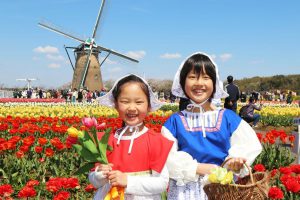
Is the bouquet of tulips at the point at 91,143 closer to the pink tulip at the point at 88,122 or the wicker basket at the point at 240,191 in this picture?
the pink tulip at the point at 88,122

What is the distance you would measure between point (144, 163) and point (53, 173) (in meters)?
3.72

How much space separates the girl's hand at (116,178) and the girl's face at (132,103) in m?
0.38

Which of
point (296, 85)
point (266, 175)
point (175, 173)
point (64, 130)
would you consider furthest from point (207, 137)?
point (296, 85)

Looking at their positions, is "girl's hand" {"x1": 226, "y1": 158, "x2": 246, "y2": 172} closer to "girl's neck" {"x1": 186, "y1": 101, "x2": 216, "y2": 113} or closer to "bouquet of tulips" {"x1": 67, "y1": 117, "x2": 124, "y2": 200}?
"girl's neck" {"x1": 186, "y1": 101, "x2": 216, "y2": 113}

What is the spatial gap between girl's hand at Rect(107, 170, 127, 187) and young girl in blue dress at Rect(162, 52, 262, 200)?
0.43 metres

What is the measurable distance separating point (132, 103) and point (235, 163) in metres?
0.75

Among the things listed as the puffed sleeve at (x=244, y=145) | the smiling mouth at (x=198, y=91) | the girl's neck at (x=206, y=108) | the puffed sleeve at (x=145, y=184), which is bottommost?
the puffed sleeve at (x=145, y=184)

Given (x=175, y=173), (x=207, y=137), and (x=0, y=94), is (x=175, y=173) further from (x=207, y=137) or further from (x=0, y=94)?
(x=0, y=94)

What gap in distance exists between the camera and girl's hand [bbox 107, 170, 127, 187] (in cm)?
235

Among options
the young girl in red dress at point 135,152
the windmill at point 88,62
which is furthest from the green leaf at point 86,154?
the windmill at point 88,62

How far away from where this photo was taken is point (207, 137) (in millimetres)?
2873

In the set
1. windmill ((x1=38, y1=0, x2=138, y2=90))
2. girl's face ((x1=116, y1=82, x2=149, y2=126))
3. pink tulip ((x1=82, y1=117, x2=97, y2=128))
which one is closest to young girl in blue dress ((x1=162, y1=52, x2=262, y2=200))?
girl's face ((x1=116, y1=82, x2=149, y2=126))

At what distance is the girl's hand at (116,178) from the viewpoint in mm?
2346

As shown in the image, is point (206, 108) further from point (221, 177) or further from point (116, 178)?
point (116, 178)
